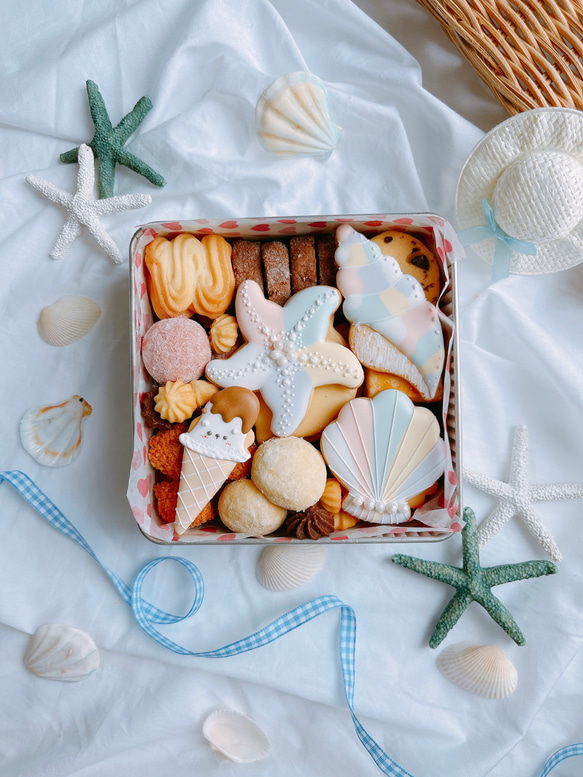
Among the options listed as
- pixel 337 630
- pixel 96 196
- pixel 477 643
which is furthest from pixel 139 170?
pixel 477 643

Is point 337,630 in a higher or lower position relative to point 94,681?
higher

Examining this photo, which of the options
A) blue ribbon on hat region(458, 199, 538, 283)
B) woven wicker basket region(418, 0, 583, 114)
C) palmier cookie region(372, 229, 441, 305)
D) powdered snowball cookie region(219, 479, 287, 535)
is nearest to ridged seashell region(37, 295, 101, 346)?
powdered snowball cookie region(219, 479, 287, 535)

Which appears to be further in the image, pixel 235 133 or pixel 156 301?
pixel 235 133

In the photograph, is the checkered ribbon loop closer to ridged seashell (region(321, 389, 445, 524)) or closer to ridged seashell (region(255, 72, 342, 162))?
ridged seashell (region(321, 389, 445, 524))

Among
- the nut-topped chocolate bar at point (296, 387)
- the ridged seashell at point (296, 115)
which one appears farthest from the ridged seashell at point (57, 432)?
the ridged seashell at point (296, 115)

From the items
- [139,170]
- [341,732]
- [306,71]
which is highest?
[306,71]

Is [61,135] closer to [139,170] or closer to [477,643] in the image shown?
[139,170]

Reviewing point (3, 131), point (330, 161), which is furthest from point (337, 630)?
point (3, 131)
